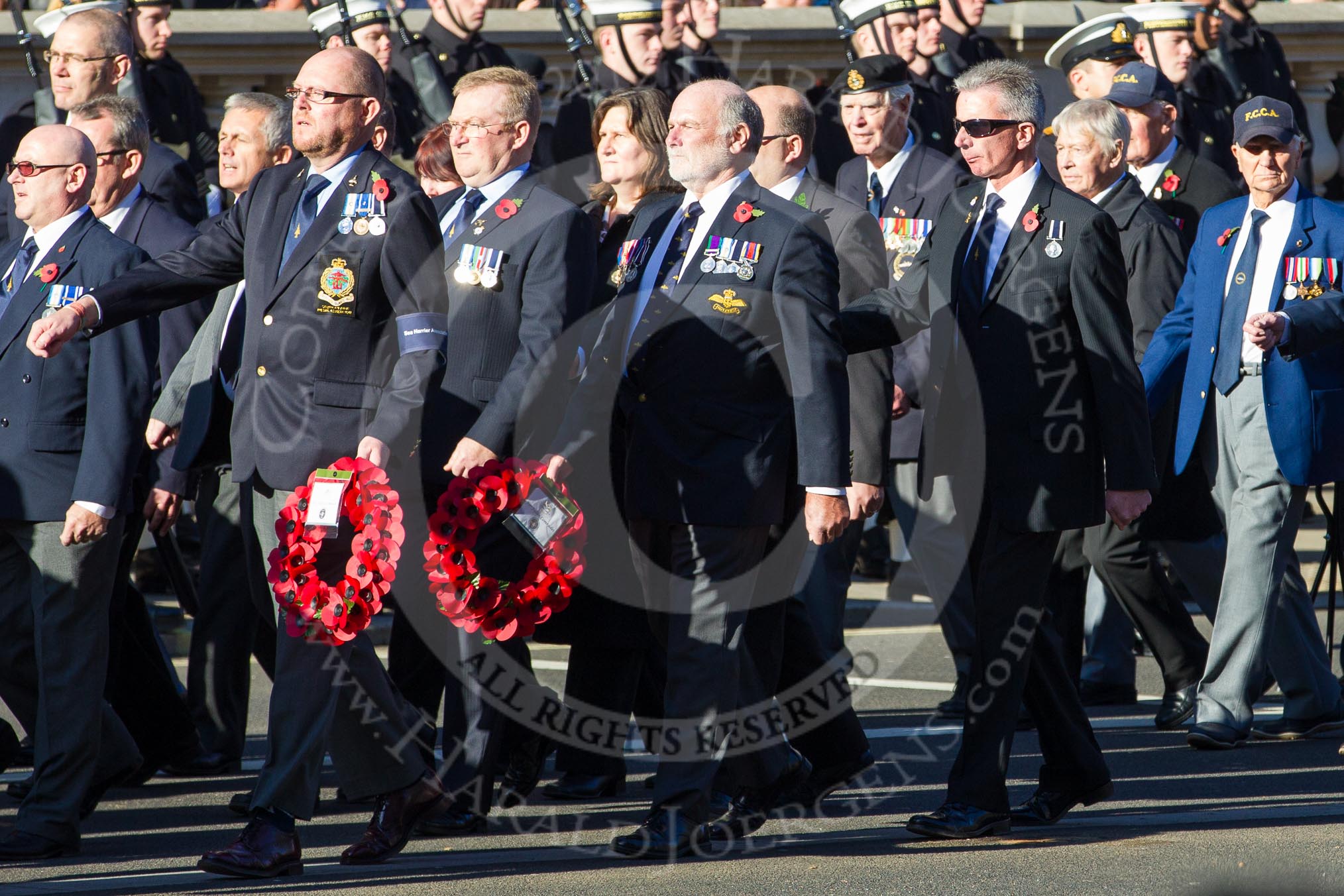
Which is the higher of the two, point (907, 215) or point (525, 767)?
point (907, 215)

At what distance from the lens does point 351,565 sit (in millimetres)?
5109

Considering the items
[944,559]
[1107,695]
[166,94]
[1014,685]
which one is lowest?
[1107,695]

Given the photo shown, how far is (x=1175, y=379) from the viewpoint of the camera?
732 centimetres

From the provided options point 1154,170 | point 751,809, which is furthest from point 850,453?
point 1154,170

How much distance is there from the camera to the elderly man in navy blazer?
6770 mm

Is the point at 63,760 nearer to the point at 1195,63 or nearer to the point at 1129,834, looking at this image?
the point at 1129,834

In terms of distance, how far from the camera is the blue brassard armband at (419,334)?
5.30 meters

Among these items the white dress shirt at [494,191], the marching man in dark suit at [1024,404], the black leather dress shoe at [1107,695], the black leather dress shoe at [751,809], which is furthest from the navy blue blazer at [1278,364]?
the white dress shirt at [494,191]

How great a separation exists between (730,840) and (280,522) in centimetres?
151

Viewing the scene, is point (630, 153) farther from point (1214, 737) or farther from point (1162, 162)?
point (1162, 162)

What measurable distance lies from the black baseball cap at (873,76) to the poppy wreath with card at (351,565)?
3.45m

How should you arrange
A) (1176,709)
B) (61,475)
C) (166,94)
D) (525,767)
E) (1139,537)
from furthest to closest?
(166,94)
(1139,537)
(1176,709)
(525,767)
(61,475)

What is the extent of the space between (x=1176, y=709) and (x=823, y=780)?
1.75 meters

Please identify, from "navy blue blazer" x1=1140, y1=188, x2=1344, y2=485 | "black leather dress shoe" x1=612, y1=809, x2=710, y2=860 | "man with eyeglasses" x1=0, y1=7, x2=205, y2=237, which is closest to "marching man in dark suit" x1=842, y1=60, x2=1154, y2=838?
"black leather dress shoe" x1=612, y1=809, x2=710, y2=860
